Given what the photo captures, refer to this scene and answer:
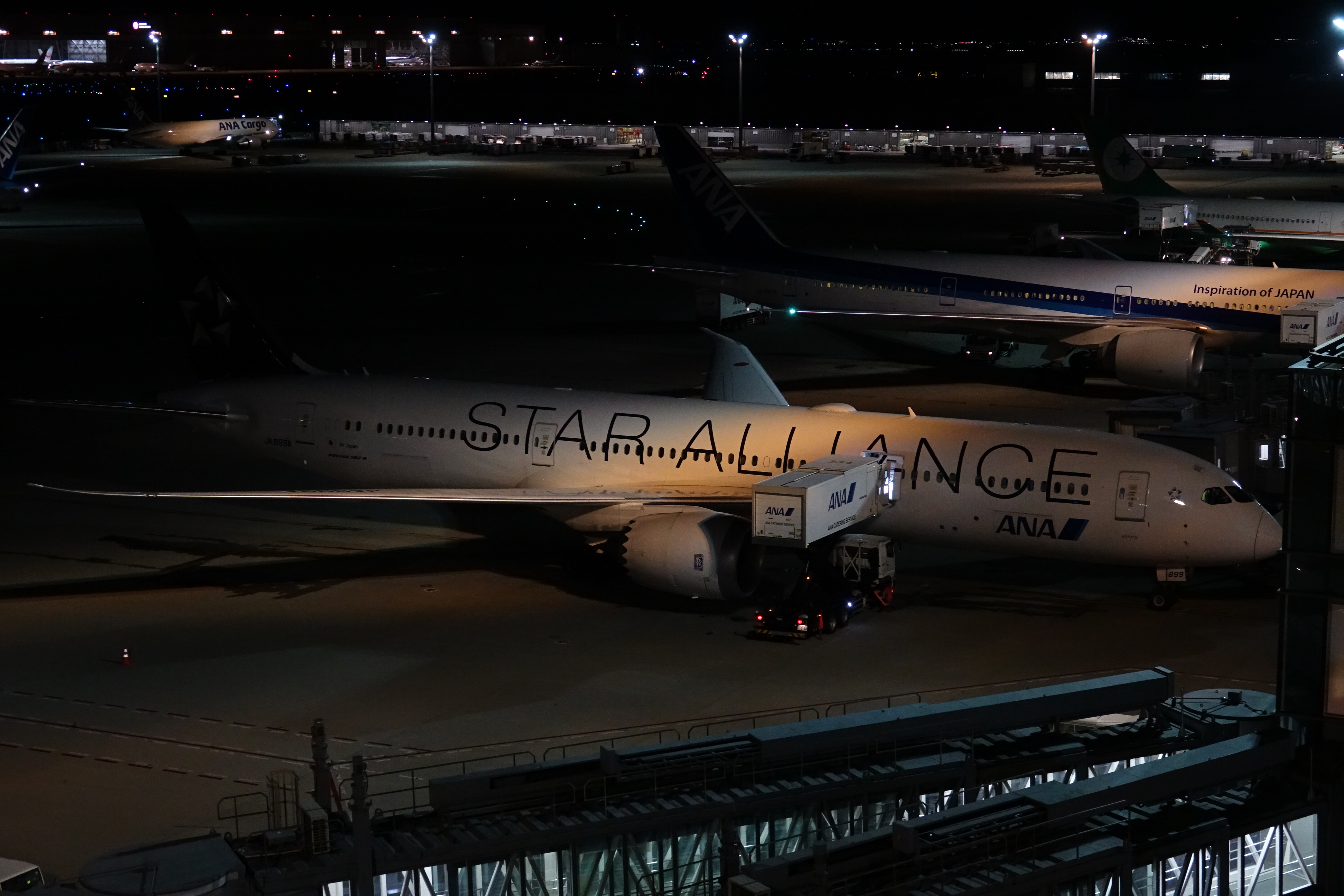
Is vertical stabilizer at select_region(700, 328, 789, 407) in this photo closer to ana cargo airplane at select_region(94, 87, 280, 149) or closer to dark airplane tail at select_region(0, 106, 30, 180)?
dark airplane tail at select_region(0, 106, 30, 180)

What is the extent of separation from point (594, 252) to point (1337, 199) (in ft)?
161

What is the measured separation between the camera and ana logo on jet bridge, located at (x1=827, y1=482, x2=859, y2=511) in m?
26.4

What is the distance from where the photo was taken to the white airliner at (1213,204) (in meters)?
70.1

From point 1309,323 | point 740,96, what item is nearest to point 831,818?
point 1309,323

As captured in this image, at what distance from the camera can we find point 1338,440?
49.4 feet

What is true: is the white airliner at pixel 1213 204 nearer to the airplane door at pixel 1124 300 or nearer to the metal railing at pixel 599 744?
the airplane door at pixel 1124 300

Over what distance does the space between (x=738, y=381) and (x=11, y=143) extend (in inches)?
2852

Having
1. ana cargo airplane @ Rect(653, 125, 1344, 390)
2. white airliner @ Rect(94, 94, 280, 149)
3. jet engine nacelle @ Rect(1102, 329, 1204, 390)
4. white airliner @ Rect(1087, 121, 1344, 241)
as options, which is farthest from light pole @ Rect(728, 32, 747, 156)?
jet engine nacelle @ Rect(1102, 329, 1204, 390)

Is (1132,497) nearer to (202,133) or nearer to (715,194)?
(715,194)

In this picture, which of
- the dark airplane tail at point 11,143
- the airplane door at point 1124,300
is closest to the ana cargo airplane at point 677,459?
the airplane door at point 1124,300

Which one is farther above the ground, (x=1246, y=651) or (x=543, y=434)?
(x=543, y=434)

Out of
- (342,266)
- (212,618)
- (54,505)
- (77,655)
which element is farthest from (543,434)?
(342,266)

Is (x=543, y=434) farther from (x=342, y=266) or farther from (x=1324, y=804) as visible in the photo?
(x=342, y=266)

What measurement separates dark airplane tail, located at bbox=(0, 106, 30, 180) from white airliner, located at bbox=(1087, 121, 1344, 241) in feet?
198
